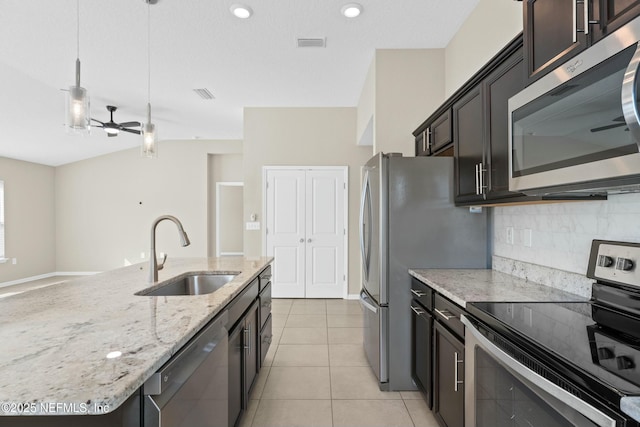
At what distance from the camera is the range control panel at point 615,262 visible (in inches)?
50.8

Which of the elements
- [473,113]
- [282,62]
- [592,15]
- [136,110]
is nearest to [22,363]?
[592,15]

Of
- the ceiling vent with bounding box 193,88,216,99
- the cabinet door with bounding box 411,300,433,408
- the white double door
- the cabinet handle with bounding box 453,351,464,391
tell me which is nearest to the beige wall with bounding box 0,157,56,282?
the ceiling vent with bounding box 193,88,216,99

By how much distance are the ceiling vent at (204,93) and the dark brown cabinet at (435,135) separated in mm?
3113

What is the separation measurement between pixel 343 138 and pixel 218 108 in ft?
7.02

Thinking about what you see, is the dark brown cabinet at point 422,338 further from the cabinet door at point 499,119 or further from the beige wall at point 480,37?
the beige wall at point 480,37

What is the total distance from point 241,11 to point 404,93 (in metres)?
1.79

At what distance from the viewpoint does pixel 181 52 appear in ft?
11.3

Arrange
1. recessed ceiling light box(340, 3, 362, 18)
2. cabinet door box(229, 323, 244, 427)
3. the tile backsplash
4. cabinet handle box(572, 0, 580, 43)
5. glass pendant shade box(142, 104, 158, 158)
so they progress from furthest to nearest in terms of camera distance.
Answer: glass pendant shade box(142, 104, 158, 158) → recessed ceiling light box(340, 3, 362, 18) → cabinet door box(229, 323, 244, 427) → the tile backsplash → cabinet handle box(572, 0, 580, 43)

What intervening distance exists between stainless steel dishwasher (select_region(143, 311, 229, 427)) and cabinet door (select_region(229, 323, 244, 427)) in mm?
178

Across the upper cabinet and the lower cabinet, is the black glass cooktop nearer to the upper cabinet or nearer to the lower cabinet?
the upper cabinet

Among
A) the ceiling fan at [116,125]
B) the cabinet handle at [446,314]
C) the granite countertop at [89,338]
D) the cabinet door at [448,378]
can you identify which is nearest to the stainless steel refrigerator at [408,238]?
the cabinet door at [448,378]

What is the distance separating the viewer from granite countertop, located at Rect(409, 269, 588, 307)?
5.18 feet

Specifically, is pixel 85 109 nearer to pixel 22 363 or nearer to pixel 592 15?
pixel 22 363

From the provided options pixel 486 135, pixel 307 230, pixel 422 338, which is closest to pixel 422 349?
pixel 422 338
